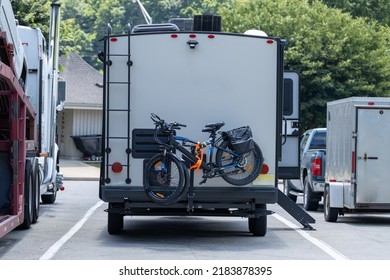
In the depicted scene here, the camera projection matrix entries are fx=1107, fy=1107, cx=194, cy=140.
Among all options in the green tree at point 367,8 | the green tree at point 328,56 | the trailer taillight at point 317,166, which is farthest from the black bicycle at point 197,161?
the green tree at point 367,8

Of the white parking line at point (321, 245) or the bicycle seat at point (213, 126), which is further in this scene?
the bicycle seat at point (213, 126)

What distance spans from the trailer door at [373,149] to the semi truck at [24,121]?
5843 mm

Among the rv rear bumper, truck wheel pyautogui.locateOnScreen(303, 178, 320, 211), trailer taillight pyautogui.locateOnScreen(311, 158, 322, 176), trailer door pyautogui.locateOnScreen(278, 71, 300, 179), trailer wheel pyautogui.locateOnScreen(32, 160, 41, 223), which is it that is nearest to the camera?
the rv rear bumper

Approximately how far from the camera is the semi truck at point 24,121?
15398 millimetres

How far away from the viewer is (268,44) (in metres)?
15.9

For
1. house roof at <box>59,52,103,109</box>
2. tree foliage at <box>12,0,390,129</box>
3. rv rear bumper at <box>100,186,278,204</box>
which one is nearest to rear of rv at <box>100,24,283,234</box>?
rv rear bumper at <box>100,186,278,204</box>

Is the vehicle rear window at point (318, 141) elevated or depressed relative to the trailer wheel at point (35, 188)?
elevated

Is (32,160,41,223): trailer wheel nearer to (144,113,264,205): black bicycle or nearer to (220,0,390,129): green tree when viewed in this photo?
(144,113,264,205): black bicycle

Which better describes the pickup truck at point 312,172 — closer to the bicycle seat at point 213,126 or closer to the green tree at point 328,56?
the bicycle seat at point 213,126

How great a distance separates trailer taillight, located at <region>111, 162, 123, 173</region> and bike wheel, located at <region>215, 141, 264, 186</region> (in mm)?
1361

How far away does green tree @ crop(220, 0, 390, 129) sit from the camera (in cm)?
4831

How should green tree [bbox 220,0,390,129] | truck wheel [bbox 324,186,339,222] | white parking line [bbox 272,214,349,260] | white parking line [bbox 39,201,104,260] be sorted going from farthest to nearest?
1. green tree [bbox 220,0,390,129]
2. truck wheel [bbox 324,186,339,222]
3. white parking line [bbox 272,214,349,260]
4. white parking line [bbox 39,201,104,260]

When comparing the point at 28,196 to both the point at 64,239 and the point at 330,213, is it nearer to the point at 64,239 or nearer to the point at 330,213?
the point at 64,239

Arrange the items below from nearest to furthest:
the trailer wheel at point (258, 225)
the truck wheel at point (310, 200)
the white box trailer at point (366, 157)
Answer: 1. the trailer wheel at point (258, 225)
2. the white box trailer at point (366, 157)
3. the truck wheel at point (310, 200)
